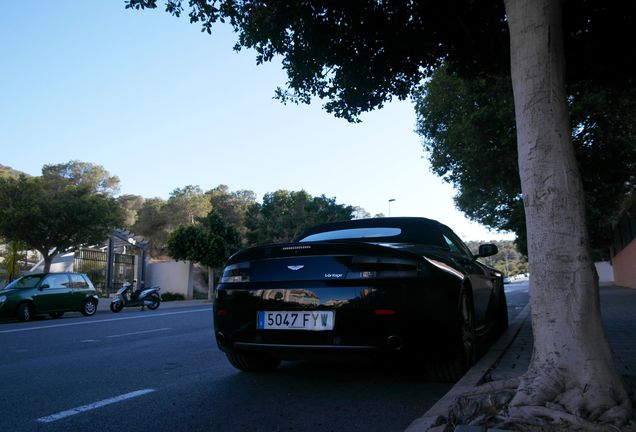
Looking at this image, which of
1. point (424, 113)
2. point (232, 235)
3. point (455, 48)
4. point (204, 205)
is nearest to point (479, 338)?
point (455, 48)

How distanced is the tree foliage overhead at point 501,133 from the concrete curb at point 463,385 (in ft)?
21.9

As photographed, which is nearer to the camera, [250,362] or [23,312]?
[250,362]

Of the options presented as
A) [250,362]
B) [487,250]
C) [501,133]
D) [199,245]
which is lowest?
[250,362]

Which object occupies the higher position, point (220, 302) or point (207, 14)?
point (207, 14)

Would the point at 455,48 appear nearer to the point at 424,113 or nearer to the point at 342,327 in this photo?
the point at 342,327

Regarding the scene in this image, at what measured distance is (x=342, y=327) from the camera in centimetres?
358

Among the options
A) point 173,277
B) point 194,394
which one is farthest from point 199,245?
point 194,394

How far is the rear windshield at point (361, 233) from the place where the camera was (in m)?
4.71

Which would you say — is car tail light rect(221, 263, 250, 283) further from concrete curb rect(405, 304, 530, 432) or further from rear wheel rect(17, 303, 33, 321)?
rear wheel rect(17, 303, 33, 321)

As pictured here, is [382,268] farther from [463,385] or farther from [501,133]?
[501,133]

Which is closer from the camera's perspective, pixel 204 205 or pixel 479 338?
pixel 479 338

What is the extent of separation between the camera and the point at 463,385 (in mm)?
3375

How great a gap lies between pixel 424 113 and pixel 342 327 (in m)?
15.3

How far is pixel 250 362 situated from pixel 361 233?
64.0 inches
